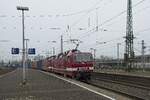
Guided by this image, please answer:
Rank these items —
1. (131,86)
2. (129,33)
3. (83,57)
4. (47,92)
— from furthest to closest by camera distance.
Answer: (129,33), (83,57), (131,86), (47,92)

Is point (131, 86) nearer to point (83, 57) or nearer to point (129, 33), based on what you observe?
point (83, 57)

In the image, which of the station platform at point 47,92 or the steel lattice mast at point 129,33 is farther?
the steel lattice mast at point 129,33

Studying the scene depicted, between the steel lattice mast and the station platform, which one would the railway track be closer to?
the station platform

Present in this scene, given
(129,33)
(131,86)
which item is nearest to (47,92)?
(131,86)

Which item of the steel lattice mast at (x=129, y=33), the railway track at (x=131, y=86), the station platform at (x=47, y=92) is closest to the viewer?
the station platform at (x=47, y=92)

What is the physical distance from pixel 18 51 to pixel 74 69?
626 centimetres

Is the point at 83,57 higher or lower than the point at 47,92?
higher

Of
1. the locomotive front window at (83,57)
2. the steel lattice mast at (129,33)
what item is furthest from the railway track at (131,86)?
the steel lattice mast at (129,33)

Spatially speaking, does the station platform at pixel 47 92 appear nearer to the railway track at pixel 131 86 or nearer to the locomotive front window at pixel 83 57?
the railway track at pixel 131 86

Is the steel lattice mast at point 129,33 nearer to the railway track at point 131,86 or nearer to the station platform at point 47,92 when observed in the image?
the railway track at point 131,86

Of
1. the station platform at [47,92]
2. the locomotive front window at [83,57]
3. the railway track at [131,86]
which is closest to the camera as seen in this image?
the station platform at [47,92]

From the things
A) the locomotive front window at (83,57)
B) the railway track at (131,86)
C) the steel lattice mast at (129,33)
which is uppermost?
the steel lattice mast at (129,33)

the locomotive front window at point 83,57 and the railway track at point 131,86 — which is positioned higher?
the locomotive front window at point 83,57

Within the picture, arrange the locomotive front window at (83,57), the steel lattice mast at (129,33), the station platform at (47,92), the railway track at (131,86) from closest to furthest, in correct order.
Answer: the station platform at (47,92) → the railway track at (131,86) → the locomotive front window at (83,57) → the steel lattice mast at (129,33)
